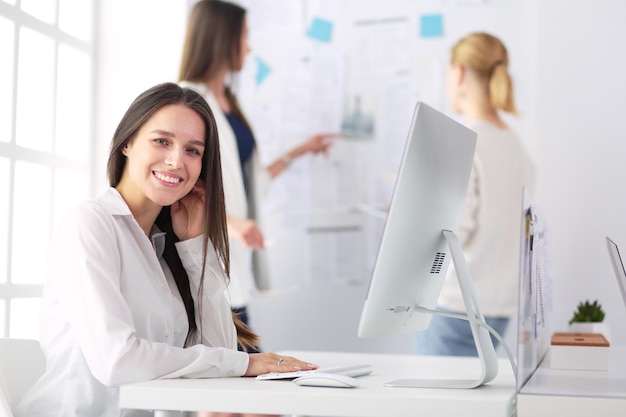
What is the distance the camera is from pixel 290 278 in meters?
3.91

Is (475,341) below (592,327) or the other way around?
the other way around

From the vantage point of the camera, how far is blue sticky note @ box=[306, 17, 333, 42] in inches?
155

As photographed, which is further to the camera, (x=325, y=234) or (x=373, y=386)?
(x=325, y=234)

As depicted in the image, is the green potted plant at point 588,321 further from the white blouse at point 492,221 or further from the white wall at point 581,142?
the white wall at point 581,142

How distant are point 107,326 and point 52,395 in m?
0.30

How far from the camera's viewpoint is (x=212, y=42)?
3.45 metres

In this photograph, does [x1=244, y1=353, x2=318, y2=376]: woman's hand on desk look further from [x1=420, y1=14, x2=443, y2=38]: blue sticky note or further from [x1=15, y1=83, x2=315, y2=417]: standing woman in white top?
[x1=420, y1=14, x2=443, y2=38]: blue sticky note

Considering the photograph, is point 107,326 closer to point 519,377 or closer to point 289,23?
point 519,377

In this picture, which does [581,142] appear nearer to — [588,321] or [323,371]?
[588,321]

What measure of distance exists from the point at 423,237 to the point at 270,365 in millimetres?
400

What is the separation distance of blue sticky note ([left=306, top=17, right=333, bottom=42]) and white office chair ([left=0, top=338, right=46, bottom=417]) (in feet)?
7.94

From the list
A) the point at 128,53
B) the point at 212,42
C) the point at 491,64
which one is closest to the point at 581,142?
the point at 491,64

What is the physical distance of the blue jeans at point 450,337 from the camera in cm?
331

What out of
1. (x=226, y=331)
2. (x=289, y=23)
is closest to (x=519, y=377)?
(x=226, y=331)
